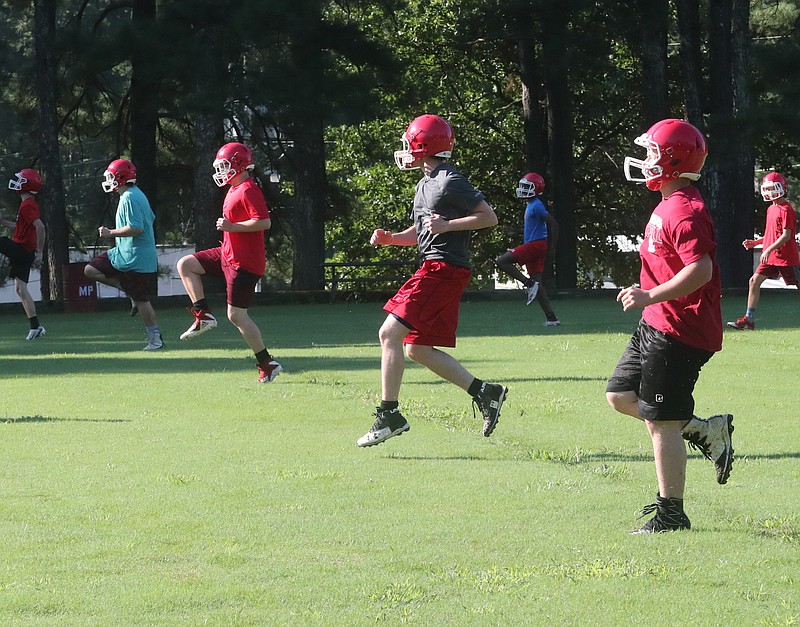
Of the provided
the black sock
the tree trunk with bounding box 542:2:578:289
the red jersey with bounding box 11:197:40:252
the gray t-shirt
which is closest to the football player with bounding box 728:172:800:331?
the gray t-shirt

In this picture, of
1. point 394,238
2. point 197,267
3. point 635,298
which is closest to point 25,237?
point 197,267

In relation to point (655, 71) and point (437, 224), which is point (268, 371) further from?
point (655, 71)

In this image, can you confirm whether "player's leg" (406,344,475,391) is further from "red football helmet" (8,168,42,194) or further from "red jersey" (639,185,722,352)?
"red football helmet" (8,168,42,194)

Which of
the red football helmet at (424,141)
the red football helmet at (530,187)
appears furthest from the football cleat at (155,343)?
the red football helmet at (424,141)

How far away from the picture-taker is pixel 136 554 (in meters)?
5.48

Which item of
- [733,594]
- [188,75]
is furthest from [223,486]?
[188,75]

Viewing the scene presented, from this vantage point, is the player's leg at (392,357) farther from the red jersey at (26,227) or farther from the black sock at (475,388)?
the red jersey at (26,227)

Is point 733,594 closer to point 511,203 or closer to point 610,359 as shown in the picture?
point 610,359

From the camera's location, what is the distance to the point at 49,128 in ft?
94.2

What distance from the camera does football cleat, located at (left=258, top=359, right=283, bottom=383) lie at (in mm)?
11938

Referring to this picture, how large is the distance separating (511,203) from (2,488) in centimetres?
3271

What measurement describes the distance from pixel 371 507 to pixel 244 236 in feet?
20.5

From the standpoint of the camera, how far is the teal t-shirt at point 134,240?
1589 centimetres

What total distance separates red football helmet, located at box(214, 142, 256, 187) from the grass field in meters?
1.82
